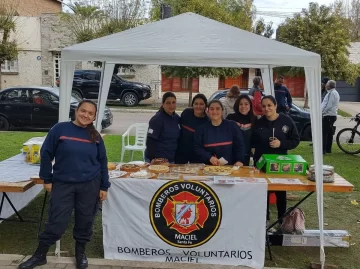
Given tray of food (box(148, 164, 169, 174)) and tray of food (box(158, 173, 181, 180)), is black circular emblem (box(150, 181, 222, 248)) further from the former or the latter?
tray of food (box(148, 164, 169, 174))

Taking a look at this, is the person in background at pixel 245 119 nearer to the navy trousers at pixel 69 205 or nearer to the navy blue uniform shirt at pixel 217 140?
the navy blue uniform shirt at pixel 217 140

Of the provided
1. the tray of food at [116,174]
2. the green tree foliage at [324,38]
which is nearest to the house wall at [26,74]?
the green tree foliage at [324,38]

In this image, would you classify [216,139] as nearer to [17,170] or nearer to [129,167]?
[129,167]

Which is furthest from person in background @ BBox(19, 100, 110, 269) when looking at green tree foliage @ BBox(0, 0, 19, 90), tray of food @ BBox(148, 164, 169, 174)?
green tree foliage @ BBox(0, 0, 19, 90)

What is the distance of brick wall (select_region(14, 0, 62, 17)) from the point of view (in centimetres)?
2728

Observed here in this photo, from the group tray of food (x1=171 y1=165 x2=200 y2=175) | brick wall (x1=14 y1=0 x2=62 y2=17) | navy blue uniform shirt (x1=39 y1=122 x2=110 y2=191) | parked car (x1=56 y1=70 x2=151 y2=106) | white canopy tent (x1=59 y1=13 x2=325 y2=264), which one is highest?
brick wall (x1=14 y1=0 x2=62 y2=17)

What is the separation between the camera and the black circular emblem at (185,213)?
12.8 ft

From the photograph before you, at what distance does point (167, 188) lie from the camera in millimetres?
3916

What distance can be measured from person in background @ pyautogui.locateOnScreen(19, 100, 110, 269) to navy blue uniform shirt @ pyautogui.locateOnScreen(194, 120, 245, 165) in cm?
123

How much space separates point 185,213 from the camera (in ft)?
13.0

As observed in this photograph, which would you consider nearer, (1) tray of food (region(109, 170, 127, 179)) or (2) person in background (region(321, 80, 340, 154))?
(1) tray of food (region(109, 170, 127, 179))

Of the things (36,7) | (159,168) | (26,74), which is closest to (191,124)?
(159,168)

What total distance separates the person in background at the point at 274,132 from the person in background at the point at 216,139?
0.26 meters

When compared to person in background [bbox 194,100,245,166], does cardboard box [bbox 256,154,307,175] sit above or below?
below
